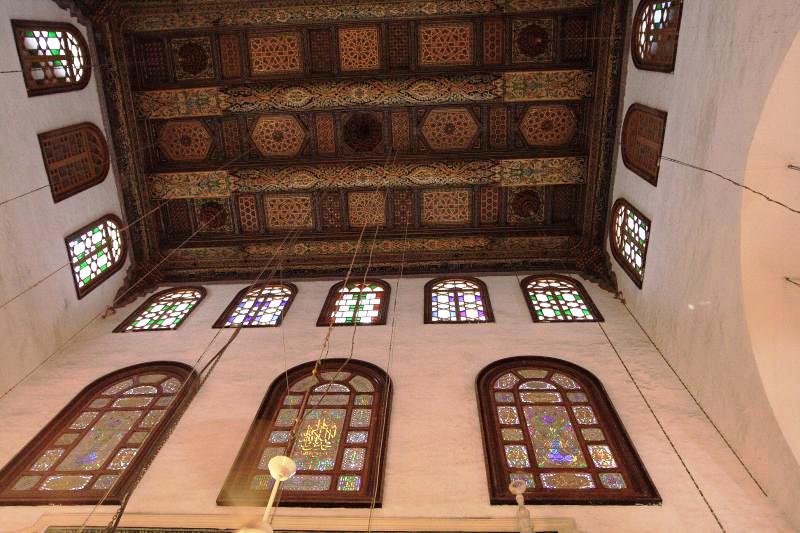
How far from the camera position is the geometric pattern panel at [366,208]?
29.2ft

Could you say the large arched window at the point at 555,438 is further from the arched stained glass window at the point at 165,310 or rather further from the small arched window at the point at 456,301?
the arched stained glass window at the point at 165,310

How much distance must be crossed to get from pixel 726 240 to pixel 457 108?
4511 mm

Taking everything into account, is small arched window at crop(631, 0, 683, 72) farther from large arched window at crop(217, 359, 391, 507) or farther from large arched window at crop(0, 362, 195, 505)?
large arched window at crop(0, 362, 195, 505)

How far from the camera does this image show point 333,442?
5605 mm

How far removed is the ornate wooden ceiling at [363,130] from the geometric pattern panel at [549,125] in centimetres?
2

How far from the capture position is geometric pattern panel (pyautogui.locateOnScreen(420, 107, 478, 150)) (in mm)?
8453

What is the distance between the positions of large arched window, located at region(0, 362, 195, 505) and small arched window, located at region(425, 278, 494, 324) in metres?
3.15

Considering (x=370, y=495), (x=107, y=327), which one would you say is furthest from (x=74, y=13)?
(x=370, y=495)

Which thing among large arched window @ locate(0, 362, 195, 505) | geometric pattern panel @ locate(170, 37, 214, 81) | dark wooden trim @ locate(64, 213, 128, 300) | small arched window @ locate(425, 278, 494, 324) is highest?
geometric pattern panel @ locate(170, 37, 214, 81)

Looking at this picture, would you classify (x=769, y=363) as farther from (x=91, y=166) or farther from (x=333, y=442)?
(x=91, y=166)

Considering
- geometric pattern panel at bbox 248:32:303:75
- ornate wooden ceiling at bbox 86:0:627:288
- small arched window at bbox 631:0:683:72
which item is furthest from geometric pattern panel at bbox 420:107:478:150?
small arched window at bbox 631:0:683:72

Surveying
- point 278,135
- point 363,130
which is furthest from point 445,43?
point 278,135

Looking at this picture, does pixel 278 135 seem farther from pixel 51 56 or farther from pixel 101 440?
pixel 101 440

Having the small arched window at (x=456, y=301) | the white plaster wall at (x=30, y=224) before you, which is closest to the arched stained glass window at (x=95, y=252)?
the white plaster wall at (x=30, y=224)
